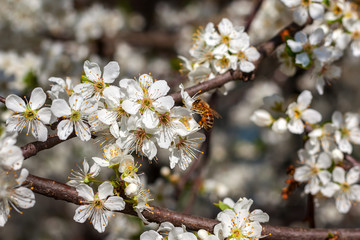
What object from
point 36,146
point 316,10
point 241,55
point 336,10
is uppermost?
point 336,10

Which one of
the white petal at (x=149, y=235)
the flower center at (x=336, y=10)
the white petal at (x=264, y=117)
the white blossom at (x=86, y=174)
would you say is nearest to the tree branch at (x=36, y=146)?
the white blossom at (x=86, y=174)

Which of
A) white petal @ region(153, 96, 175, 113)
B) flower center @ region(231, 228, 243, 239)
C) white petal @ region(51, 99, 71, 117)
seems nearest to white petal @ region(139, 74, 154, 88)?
white petal @ region(153, 96, 175, 113)

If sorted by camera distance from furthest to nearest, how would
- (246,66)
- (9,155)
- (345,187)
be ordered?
1. (345,187)
2. (246,66)
3. (9,155)

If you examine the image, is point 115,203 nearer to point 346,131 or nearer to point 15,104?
point 15,104

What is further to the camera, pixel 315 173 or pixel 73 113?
pixel 315 173

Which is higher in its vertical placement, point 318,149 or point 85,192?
point 318,149

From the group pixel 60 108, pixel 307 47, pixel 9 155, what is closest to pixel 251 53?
pixel 307 47

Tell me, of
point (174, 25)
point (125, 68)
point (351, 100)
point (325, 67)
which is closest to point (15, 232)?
point (125, 68)
